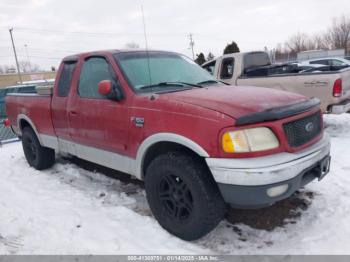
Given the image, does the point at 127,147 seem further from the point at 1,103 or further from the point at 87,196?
the point at 1,103

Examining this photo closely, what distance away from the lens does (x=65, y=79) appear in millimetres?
4625

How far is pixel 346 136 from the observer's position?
676 cm

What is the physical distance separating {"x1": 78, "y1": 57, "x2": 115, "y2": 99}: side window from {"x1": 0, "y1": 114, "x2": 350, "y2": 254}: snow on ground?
54.5 inches

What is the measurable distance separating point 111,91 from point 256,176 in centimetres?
184

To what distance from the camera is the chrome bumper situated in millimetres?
2594

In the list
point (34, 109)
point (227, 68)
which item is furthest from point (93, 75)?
point (227, 68)

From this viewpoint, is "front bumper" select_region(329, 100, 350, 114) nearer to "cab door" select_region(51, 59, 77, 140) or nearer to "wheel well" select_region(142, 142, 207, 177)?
"wheel well" select_region(142, 142, 207, 177)

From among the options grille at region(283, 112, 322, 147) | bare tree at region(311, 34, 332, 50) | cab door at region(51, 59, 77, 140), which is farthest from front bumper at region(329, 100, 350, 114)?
bare tree at region(311, 34, 332, 50)

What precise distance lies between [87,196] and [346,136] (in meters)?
5.43

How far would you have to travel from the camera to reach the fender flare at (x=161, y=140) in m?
2.80

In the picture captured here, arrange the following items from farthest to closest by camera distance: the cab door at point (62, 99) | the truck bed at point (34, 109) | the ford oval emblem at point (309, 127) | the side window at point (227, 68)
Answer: the side window at point (227, 68)
the truck bed at point (34, 109)
the cab door at point (62, 99)
the ford oval emblem at point (309, 127)

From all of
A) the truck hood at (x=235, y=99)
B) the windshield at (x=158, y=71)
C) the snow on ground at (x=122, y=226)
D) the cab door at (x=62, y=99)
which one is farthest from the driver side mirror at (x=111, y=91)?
the snow on ground at (x=122, y=226)

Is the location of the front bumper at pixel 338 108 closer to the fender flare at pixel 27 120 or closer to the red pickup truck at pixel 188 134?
the red pickup truck at pixel 188 134

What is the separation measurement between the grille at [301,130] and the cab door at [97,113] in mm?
1657
